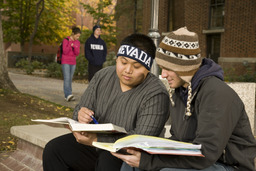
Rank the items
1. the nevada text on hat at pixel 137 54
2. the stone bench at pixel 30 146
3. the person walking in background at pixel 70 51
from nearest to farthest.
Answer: the nevada text on hat at pixel 137 54
the stone bench at pixel 30 146
the person walking in background at pixel 70 51

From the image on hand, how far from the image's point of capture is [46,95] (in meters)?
10.4

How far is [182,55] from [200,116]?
41cm

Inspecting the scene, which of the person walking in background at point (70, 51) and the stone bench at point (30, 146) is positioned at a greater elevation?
the person walking in background at point (70, 51)

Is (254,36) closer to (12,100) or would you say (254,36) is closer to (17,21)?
(12,100)

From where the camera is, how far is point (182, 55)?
6.91 ft

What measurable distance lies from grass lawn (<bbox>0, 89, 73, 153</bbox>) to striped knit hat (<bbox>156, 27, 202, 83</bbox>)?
3.39 m

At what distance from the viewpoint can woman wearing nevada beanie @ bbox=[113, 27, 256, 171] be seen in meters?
1.88

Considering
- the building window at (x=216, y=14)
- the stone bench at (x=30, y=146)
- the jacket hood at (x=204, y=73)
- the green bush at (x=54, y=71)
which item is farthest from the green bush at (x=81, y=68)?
the jacket hood at (x=204, y=73)

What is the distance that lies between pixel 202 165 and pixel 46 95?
8.96 m

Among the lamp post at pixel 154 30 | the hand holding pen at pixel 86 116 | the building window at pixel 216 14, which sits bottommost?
the hand holding pen at pixel 86 116

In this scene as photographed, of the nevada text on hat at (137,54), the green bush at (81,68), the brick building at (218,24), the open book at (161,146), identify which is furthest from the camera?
the green bush at (81,68)

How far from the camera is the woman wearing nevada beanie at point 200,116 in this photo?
188cm

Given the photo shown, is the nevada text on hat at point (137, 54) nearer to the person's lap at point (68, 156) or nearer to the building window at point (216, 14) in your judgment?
the person's lap at point (68, 156)

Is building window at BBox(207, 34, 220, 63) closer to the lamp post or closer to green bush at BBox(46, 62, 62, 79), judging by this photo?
green bush at BBox(46, 62, 62, 79)
